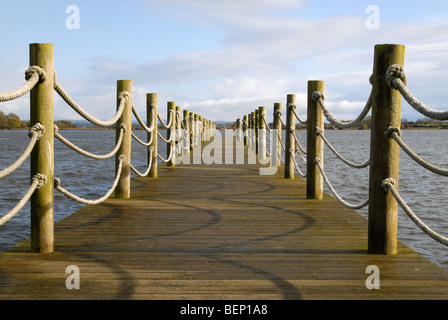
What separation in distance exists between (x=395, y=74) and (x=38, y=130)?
276cm

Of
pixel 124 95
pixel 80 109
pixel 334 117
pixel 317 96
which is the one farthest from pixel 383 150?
pixel 124 95

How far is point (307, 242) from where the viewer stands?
4035 millimetres

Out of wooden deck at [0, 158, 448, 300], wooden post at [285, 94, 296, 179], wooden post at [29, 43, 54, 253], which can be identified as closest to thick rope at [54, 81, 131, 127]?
wooden post at [29, 43, 54, 253]

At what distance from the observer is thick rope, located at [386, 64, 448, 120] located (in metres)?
3.20

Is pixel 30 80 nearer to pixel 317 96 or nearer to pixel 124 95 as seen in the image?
pixel 124 95

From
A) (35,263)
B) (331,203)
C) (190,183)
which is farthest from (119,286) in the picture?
(190,183)

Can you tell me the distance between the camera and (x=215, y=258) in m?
3.52

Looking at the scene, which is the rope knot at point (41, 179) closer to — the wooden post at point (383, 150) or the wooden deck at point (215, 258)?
the wooden deck at point (215, 258)

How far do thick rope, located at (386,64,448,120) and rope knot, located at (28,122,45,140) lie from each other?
270 cm

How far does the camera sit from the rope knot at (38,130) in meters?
3.61

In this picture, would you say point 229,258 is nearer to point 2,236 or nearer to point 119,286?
point 119,286

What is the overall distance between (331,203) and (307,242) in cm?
203

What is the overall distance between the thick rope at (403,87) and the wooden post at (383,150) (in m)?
0.10

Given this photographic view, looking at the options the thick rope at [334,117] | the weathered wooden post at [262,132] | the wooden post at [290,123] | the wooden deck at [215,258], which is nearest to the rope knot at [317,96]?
the thick rope at [334,117]
